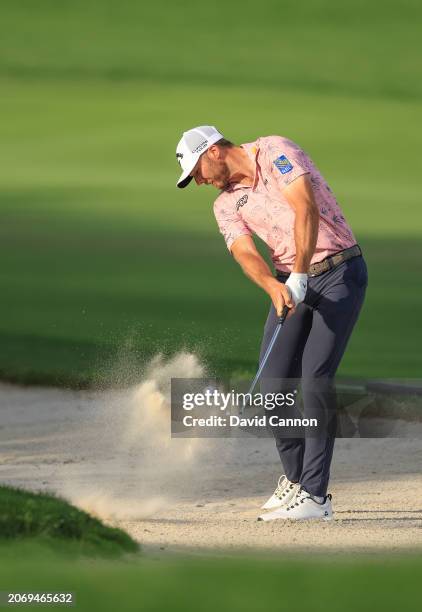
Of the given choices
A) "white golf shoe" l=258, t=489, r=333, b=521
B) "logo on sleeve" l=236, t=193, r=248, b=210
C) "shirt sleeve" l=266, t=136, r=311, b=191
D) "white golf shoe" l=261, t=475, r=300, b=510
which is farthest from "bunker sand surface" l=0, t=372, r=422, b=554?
"shirt sleeve" l=266, t=136, r=311, b=191

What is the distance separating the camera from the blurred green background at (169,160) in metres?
13.0

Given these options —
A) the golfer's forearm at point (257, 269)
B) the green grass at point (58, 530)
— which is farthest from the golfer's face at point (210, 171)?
the green grass at point (58, 530)

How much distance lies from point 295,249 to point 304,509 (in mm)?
1228

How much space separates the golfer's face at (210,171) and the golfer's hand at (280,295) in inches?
19.9

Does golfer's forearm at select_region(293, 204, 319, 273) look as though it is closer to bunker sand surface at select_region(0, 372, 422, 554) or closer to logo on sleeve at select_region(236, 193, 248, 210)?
logo on sleeve at select_region(236, 193, 248, 210)

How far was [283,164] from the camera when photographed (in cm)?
700

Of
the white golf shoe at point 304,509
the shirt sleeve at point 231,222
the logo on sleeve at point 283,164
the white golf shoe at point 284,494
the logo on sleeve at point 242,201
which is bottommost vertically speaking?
the white golf shoe at point 304,509

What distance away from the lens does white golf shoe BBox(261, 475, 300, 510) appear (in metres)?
7.67

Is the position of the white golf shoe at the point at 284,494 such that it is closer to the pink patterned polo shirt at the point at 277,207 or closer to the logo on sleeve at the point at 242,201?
the pink patterned polo shirt at the point at 277,207

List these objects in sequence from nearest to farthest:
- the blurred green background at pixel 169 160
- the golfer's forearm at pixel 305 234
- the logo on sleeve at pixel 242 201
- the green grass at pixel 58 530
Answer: the green grass at pixel 58 530 < the golfer's forearm at pixel 305 234 < the logo on sleeve at pixel 242 201 < the blurred green background at pixel 169 160

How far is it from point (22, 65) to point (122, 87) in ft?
11.4

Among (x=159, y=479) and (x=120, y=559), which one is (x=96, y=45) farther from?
(x=120, y=559)

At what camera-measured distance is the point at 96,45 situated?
34938 mm

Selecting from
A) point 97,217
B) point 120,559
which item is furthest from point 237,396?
point 97,217
